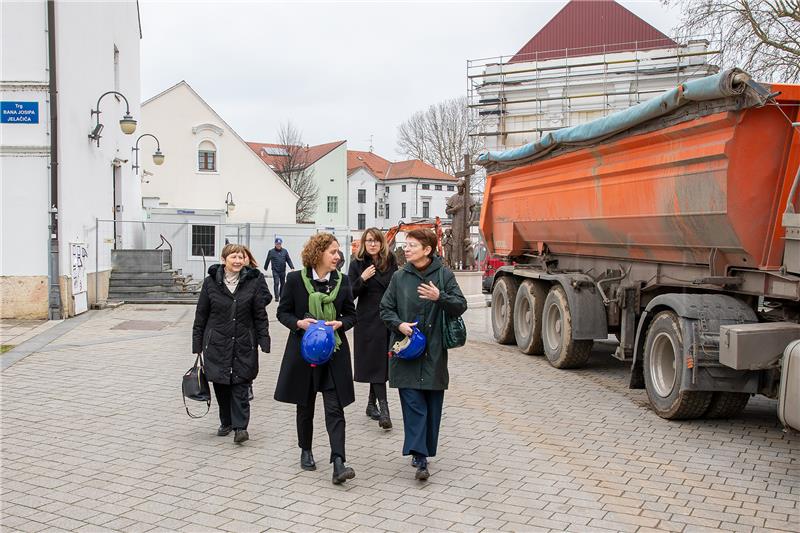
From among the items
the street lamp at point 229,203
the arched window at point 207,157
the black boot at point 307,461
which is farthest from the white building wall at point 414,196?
the black boot at point 307,461

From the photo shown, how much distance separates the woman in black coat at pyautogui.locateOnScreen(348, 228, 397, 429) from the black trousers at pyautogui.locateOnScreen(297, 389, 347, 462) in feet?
3.76

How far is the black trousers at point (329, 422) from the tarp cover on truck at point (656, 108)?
4.02 metres

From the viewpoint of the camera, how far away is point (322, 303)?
19.1ft

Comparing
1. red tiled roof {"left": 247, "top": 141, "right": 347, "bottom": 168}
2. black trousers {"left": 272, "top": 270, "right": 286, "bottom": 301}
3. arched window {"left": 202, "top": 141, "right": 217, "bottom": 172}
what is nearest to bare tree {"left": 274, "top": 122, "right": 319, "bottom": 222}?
red tiled roof {"left": 247, "top": 141, "right": 347, "bottom": 168}

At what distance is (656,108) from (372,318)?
11.4ft

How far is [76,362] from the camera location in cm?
1038

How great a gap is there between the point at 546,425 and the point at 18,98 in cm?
1186

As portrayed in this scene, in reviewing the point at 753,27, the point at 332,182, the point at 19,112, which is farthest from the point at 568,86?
the point at 332,182

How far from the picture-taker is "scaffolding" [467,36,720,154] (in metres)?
26.4

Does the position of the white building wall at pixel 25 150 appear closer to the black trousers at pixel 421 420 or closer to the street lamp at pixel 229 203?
the black trousers at pixel 421 420

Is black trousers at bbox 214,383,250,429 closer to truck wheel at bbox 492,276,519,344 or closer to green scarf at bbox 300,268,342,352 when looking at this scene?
green scarf at bbox 300,268,342,352

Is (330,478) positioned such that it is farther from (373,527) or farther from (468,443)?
(468,443)

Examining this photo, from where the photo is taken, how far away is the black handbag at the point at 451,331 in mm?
5680

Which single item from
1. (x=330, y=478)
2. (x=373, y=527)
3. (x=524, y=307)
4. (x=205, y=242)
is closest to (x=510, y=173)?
(x=524, y=307)
